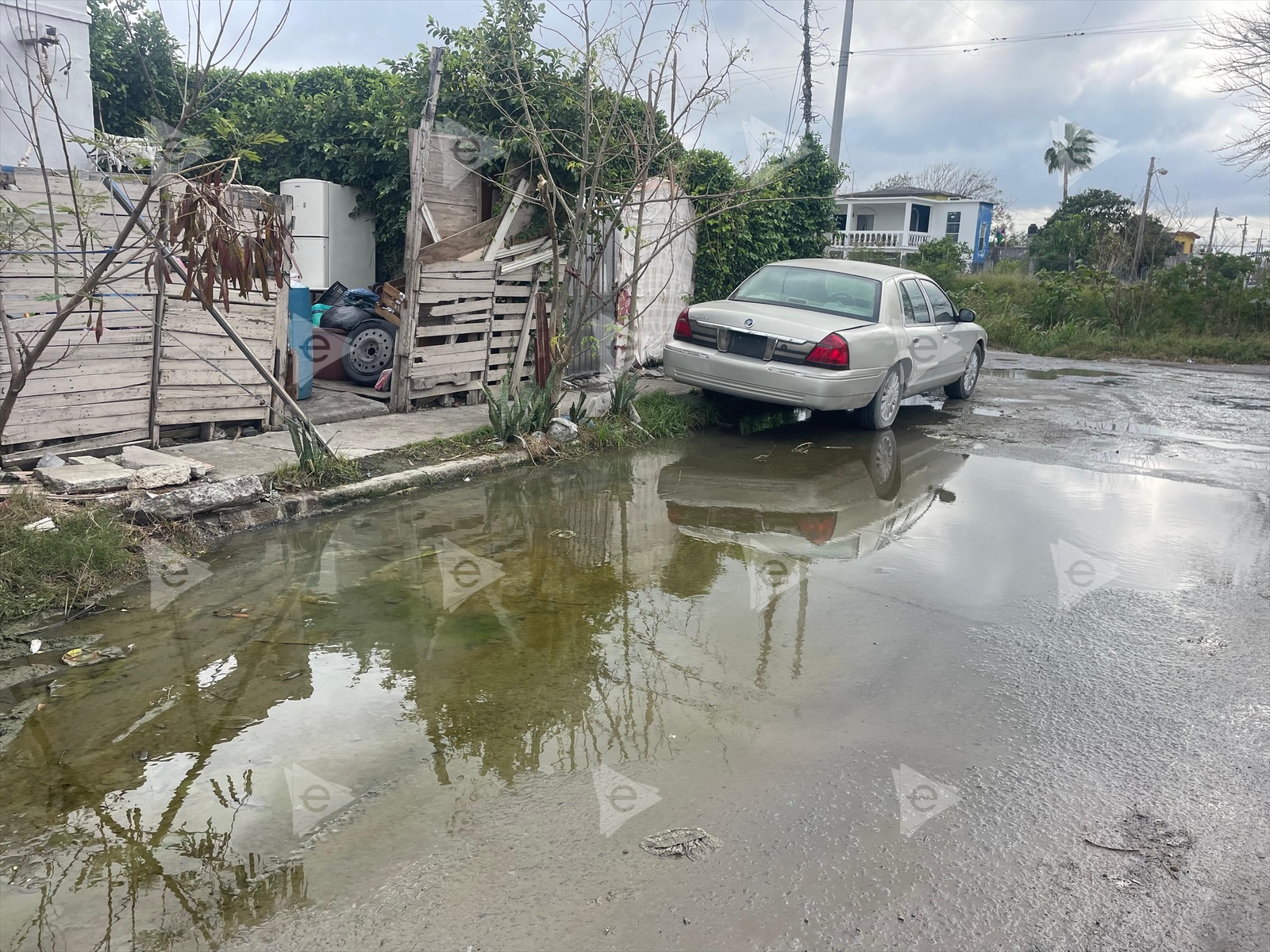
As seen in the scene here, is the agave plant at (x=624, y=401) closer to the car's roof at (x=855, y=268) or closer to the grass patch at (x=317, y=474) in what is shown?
the car's roof at (x=855, y=268)

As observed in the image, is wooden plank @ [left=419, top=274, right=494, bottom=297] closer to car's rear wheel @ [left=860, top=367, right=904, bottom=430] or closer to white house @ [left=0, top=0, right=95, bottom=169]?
car's rear wheel @ [left=860, top=367, right=904, bottom=430]

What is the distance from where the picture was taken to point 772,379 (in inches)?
360

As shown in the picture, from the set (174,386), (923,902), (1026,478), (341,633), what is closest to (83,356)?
(174,386)

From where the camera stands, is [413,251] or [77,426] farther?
[413,251]

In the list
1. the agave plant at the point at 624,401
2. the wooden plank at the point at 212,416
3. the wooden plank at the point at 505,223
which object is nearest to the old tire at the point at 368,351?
the wooden plank at the point at 505,223

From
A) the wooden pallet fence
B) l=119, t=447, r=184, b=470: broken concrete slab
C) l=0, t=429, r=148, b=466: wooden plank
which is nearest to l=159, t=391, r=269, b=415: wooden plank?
the wooden pallet fence

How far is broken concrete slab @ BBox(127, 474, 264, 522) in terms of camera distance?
18.8 ft

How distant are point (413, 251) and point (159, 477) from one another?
3547 millimetres

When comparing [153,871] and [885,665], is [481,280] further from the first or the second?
[153,871]

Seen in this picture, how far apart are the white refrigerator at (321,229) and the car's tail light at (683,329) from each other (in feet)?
15.6

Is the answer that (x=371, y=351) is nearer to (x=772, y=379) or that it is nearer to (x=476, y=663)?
(x=772, y=379)

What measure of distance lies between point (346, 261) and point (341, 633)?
28.7ft

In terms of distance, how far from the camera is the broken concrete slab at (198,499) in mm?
5742

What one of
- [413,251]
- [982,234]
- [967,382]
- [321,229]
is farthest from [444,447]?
[982,234]
